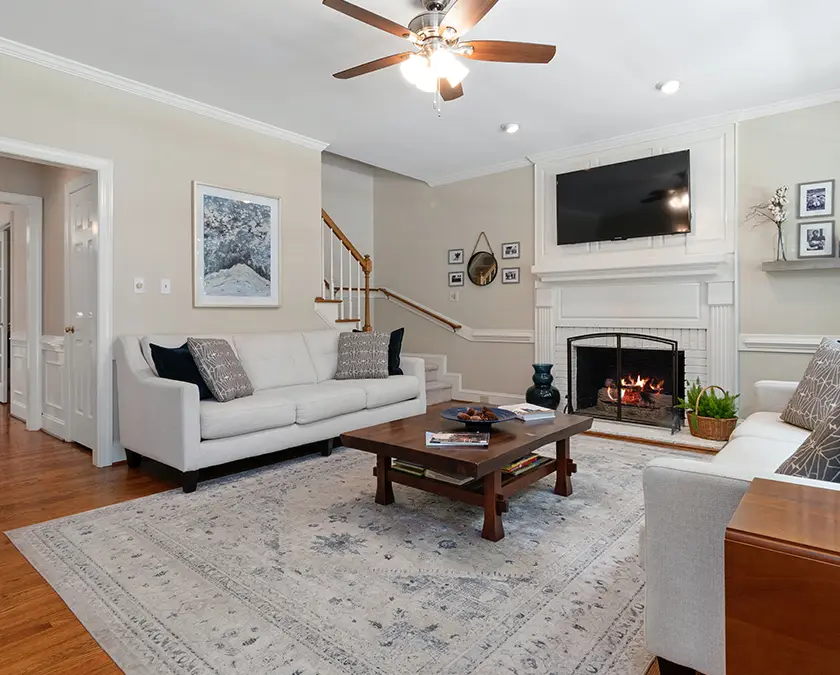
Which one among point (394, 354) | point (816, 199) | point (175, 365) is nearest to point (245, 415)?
point (175, 365)

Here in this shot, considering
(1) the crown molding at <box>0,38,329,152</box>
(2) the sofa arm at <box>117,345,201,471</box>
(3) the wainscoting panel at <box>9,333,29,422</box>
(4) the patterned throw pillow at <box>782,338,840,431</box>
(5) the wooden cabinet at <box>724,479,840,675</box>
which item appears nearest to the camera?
(5) the wooden cabinet at <box>724,479,840,675</box>

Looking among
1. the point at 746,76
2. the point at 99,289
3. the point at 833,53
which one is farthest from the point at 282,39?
the point at 833,53

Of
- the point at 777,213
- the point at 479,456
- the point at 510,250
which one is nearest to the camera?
the point at 479,456

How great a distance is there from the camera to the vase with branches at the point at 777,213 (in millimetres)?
3987

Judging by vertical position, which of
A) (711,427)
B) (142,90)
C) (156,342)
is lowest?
(711,427)

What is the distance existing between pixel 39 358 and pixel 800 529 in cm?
543

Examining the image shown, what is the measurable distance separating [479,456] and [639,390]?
128 inches

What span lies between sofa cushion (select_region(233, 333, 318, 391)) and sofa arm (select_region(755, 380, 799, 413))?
3111 mm

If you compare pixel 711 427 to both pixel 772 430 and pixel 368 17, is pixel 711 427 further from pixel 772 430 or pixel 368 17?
pixel 368 17

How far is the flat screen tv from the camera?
4.48 meters

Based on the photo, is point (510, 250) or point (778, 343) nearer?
point (778, 343)

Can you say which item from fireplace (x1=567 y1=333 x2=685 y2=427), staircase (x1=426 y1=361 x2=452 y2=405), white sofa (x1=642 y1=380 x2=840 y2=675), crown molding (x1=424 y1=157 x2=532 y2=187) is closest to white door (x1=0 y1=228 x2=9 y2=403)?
staircase (x1=426 y1=361 x2=452 y2=405)

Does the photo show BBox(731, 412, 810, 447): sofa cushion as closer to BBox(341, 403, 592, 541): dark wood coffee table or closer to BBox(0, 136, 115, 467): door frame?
BBox(341, 403, 592, 541): dark wood coffee table

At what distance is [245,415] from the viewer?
3.17m
